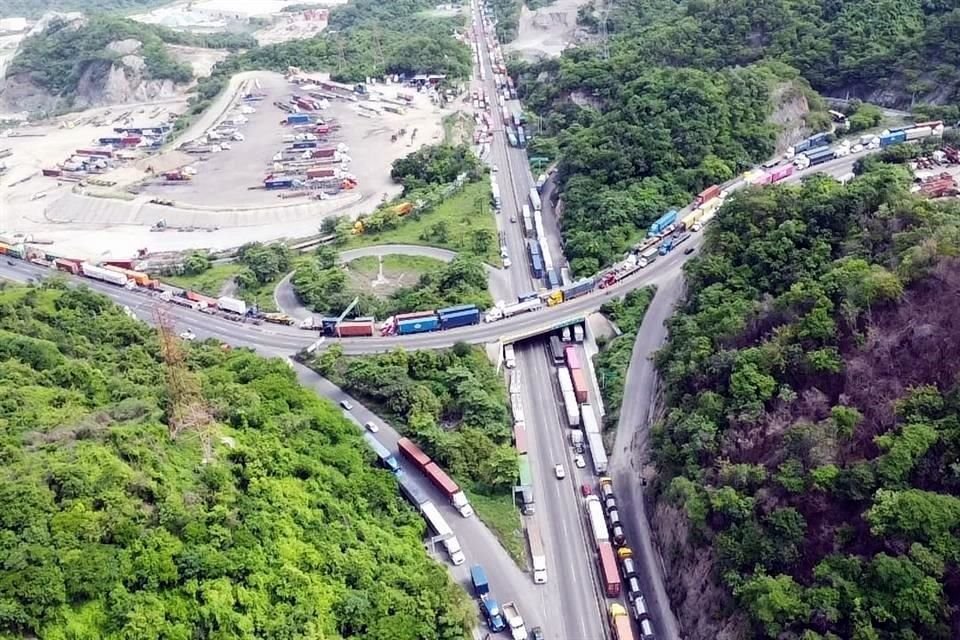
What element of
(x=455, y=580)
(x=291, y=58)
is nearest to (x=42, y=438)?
(x=455, y=580)

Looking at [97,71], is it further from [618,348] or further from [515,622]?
[515,622]

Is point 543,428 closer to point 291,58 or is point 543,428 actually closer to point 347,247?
point 347,247

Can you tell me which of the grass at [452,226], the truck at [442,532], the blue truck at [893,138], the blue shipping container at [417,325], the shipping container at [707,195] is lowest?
the truck at [442,532]

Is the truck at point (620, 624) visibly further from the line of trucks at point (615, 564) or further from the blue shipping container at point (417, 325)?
the blue shipping container at point (417, 325)

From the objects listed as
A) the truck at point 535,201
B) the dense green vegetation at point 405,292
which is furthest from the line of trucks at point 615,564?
the truck at point 535,201

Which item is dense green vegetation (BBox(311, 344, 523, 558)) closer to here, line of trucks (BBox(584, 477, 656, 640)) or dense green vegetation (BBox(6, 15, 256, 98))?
line of trucks (BBox(584, 477, 656, 640))
